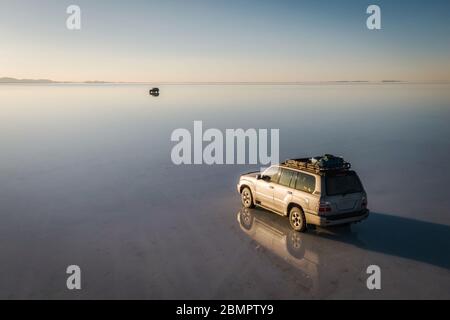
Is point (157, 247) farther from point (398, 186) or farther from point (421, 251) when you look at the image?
point (398, 186)

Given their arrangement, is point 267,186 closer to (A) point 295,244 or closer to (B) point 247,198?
(B) point 247,198

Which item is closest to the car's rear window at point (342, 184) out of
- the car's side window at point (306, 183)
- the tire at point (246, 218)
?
the car's side window at point (306, 183)

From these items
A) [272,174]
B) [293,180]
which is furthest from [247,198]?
[293,180]

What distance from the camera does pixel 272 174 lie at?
1234 centimetres

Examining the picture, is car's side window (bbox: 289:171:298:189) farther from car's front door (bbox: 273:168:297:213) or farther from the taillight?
the taillight

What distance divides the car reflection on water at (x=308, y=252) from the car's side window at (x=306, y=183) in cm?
119

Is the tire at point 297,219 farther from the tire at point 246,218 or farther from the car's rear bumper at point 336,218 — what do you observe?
the tire at point 246,218

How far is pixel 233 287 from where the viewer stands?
804cm

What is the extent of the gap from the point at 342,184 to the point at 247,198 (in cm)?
357

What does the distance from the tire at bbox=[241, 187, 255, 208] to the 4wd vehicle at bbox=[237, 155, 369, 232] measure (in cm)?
114

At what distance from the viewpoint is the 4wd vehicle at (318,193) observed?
10.3 metres

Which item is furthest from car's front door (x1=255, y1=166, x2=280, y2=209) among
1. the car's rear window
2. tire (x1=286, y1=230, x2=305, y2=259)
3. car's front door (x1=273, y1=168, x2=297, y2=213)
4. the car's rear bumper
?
the car's rear window
